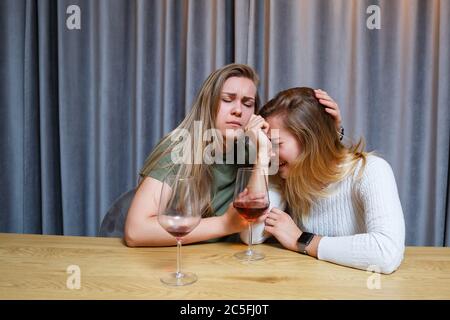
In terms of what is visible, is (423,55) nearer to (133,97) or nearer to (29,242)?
(133,97)

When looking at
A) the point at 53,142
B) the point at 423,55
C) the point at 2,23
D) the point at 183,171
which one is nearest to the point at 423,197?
the point at 423,55

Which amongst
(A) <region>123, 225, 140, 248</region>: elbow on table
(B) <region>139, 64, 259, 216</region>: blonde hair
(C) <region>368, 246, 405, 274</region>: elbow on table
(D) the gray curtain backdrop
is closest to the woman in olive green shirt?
(B) <region>139, 64, 259, 216</region>: blonde hair

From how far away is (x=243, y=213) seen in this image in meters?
1.03

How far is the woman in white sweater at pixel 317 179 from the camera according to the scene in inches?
43.8

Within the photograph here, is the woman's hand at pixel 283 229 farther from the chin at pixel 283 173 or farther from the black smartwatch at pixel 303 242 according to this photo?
the chin at pixel 283 173

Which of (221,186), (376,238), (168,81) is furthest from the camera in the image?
(168,81)

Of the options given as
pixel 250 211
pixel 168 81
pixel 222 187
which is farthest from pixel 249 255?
pixel 168 81

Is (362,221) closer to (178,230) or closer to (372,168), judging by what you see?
(372,168)

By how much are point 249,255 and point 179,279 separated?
0.25 meters

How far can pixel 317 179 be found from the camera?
124 centimetres

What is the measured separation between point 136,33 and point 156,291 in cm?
171

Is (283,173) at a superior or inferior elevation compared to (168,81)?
inferior

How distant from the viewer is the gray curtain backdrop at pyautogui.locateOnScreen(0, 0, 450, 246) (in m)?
2.04

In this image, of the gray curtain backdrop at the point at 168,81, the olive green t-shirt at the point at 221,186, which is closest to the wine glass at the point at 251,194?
the olive green t-shirt at the point at 221,186
